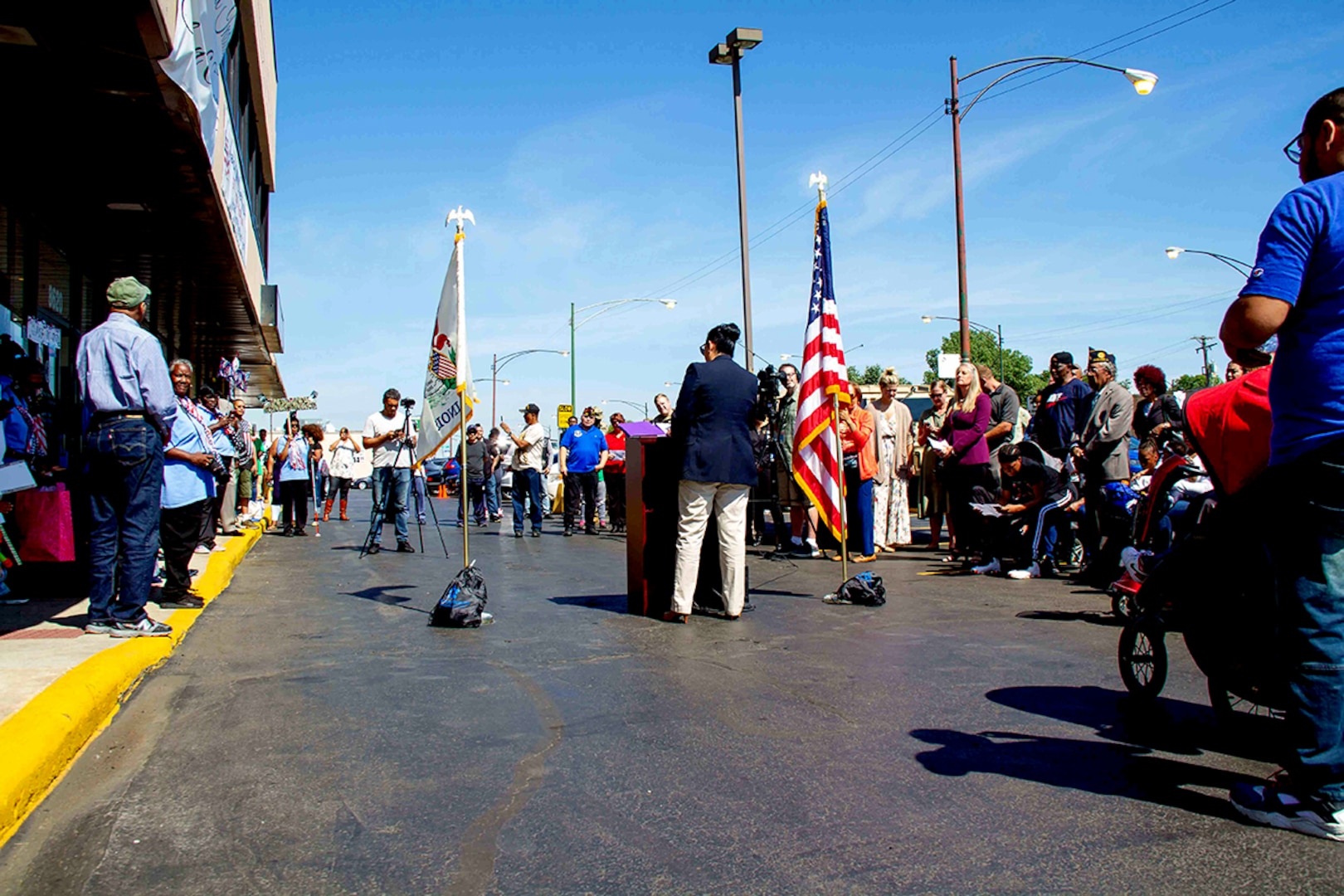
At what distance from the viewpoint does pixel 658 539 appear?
8141mm

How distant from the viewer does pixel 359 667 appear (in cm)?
598

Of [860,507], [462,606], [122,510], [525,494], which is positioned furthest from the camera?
[525,494]

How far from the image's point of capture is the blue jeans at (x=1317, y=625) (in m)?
3.20

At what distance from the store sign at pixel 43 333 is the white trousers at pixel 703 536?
6.24 m

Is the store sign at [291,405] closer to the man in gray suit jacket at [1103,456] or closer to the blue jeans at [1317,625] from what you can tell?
the man in gray suit jacket at [1103,456]

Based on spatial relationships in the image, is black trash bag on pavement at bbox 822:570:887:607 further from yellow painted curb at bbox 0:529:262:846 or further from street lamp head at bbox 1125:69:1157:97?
street lamp head at bbox 1125:69:1157:97

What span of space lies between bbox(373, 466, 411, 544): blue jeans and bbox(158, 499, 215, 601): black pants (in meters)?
5.51

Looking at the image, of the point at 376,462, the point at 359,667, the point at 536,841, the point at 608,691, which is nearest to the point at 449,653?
the point at 359,667

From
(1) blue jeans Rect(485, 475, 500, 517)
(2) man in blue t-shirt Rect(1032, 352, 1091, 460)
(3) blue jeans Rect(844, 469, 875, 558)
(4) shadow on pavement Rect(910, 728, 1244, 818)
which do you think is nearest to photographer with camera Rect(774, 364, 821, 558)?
(3) blue jeans Rect(844, 469, 875, 558)

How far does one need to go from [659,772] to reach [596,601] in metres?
4.91

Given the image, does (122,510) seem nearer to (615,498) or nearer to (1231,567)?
(1231,567)

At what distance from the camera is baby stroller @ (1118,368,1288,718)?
3682 mm

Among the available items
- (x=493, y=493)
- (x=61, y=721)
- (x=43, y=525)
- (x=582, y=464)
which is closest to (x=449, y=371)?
(x=43, y=525)

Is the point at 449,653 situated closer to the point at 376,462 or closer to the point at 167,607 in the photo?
the point at 167,607
